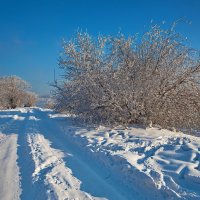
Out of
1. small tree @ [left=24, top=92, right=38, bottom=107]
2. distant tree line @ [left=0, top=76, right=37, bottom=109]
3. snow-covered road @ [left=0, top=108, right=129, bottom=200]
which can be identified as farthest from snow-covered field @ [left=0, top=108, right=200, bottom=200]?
small tree @ [left=24, top=92, right=38, bottom=107]

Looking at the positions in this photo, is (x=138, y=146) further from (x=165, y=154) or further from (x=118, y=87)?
(x=118, y=87)

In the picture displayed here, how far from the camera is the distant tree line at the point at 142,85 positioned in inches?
528

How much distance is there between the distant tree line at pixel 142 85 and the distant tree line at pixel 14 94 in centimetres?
3922

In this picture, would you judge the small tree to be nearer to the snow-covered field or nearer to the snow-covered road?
the snow-covered field

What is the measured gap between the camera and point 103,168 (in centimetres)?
746

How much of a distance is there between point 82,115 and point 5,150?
5.06 m

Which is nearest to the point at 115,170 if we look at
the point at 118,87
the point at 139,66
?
the point at 118,87

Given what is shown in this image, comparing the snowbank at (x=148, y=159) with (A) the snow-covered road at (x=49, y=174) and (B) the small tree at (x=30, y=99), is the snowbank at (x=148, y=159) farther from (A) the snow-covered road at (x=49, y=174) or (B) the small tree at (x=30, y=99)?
(B) the small tree at (x=30, y=99)

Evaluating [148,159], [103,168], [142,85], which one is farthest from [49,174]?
[142,85]

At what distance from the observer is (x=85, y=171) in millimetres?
7387

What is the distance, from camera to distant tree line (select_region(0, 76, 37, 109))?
52.5 metres

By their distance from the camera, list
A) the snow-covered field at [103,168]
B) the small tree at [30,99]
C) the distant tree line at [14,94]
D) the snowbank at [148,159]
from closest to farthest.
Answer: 1. the snowbank at [148,159]
2. the snow-covered field at [103,168]
3. the distant tree line at [14,94]
4. the small tree at [30,99]

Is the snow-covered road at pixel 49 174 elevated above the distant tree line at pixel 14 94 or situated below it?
below

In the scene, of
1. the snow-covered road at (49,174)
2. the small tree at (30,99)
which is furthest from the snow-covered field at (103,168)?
the small tree at (30,99)
